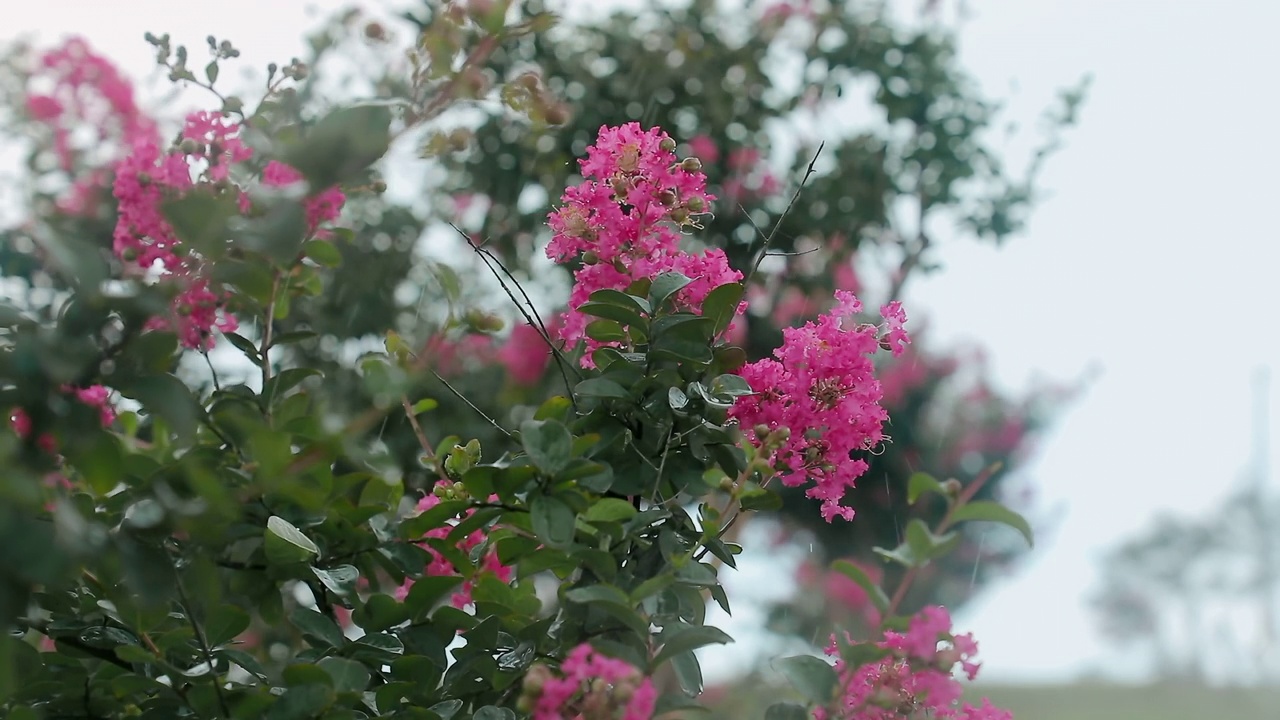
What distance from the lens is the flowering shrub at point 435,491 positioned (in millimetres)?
575

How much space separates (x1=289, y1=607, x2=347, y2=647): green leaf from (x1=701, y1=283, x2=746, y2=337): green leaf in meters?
0.37

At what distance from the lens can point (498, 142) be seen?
2193 millimetres

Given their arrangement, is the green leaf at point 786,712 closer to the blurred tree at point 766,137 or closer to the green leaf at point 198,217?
the green leaf at point 198,217

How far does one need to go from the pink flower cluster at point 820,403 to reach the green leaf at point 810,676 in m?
0.15

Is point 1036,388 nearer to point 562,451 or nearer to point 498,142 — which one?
point 498,142

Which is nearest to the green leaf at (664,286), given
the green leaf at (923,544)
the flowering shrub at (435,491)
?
the flowering shrub at (435,491)

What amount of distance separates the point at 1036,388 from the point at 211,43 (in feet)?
11.2

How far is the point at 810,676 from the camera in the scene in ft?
2.40

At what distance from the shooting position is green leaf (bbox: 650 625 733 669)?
73cm

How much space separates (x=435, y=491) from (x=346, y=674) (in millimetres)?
237

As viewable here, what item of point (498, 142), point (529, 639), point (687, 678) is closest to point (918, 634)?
point (687, 678)

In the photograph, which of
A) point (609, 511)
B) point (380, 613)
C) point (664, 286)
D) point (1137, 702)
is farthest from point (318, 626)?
point (1137, 702)

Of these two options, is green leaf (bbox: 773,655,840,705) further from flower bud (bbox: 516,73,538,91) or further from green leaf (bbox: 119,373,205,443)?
flower bud (bbox: 516,73,538,91)

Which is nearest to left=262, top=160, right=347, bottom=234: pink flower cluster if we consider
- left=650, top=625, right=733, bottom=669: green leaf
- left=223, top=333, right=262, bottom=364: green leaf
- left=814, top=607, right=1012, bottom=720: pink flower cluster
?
left=223, top=333, right=262, bottom=364: green leaf
